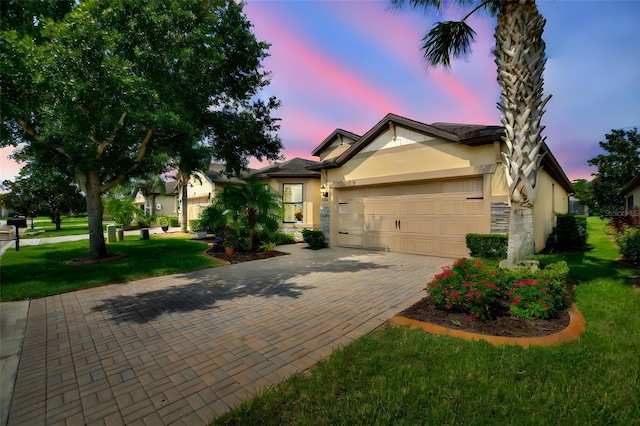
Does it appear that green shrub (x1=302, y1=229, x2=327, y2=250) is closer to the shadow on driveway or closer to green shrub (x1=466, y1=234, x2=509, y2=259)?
the shadow on driveway

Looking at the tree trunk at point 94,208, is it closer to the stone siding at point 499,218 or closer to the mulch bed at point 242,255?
the mulch bed at point 242,255

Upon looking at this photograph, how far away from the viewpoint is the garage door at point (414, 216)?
9695 mm

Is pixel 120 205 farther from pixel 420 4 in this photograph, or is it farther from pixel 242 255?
pixel 420 4

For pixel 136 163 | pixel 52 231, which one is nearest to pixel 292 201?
pixel 136 163

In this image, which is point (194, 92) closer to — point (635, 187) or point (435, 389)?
point (435, 389)

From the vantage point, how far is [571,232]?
1191 centimetres

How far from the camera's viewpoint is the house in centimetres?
910

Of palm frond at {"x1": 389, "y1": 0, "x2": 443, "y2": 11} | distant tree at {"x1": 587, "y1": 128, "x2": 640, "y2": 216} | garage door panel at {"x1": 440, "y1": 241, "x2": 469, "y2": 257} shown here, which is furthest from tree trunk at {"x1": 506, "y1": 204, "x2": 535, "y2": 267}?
distant tree at {"x1": 587, "y1": 128, "x2": 640, "y2": 216}

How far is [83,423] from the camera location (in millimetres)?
2467

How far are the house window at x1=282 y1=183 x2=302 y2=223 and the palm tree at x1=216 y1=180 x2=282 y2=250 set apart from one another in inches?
231

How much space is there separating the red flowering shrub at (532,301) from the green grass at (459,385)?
0.51 meters

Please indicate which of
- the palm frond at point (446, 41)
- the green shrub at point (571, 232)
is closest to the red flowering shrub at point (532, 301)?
the palm frond at point (446, 41)

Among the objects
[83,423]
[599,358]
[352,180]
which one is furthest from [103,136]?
[599,358]

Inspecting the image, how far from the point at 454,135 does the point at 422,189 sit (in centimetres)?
229
